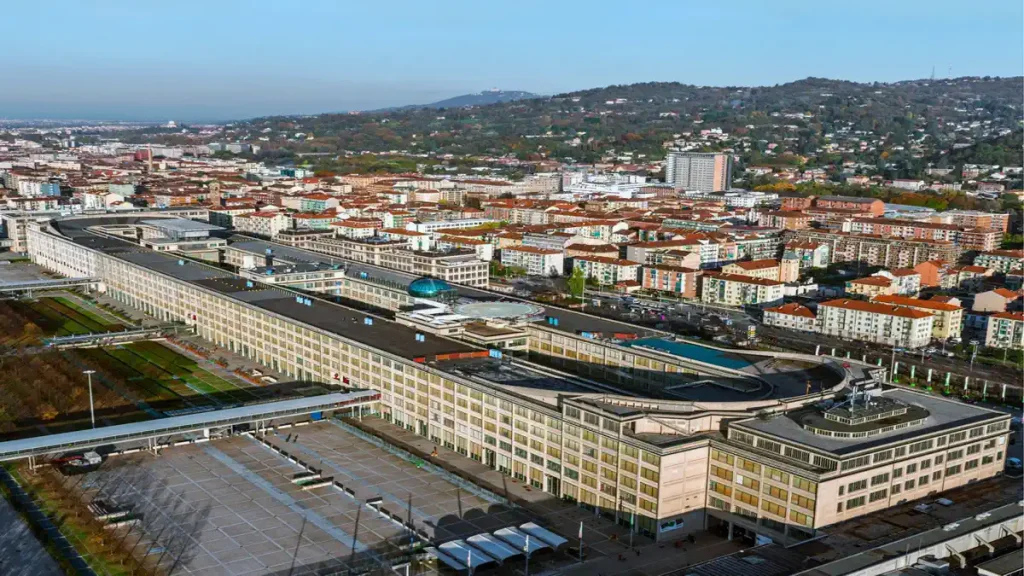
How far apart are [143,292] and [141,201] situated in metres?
57.6

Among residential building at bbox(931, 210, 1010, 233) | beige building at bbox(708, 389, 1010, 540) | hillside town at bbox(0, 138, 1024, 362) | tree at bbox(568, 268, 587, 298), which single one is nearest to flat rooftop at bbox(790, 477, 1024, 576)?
beige building at bbox(708, 389, 1010, 540)

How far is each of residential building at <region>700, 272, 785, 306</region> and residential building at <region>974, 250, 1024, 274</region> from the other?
21.2 metres

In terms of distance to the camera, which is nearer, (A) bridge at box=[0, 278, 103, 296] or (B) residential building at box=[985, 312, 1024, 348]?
(B) residential building at box=[985, 312, 1024, 348]

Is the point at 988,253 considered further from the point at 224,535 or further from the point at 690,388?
the point at 224,535

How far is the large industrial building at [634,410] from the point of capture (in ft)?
91.2

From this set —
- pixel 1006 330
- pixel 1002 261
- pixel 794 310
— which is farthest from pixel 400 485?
pixel 1002 261

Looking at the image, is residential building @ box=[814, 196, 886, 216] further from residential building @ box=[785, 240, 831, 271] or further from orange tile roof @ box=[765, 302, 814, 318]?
orange tile roof @ box=[765, 302, 814, 318]

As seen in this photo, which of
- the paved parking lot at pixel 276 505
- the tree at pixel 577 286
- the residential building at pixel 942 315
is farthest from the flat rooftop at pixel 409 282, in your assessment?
the residential building at pixel 942 315

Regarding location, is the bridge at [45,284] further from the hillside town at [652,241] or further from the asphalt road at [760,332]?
the asphalt road at [760,332]

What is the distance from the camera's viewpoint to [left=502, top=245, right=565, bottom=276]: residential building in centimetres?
7869

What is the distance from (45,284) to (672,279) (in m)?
46.4

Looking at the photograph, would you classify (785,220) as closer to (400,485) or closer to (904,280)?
(904,280)

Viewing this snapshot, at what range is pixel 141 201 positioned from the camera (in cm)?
11369

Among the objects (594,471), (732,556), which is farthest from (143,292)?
(732,556)
